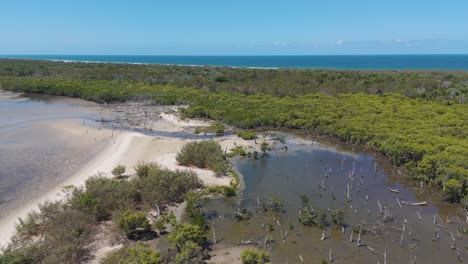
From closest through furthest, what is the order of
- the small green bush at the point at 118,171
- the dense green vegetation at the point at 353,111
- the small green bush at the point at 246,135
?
1. the small green bush at the point at 118,171
2. the dense green vegetation at the point at 353,111
3. the small green bush at the point at 246,135

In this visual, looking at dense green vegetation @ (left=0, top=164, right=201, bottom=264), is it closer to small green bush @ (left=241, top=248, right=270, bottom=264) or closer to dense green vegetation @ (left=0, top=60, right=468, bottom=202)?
small green bush @ (left=241, top=248, right=270, bottom=264)

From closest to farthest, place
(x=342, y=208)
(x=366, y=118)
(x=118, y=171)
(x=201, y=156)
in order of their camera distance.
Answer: (x=342, y=208)
(x=118, y=171)
(x=201, y=156)
(x=366, y=118)

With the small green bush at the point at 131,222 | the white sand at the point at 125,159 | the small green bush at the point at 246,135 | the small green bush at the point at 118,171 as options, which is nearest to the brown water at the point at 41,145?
the white sand at the point at 125,159

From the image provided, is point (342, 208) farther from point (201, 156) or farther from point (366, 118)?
point (366, 118)

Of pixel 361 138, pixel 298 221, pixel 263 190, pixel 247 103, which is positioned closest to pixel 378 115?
pixel 361 138

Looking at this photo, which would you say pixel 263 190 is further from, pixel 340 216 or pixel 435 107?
pixel 435 107

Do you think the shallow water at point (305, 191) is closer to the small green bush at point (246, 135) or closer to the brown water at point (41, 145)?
the brown water at point (41, 145)

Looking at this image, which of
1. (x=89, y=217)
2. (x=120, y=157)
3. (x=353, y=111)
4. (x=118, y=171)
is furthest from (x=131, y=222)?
(x=353, y=111)
